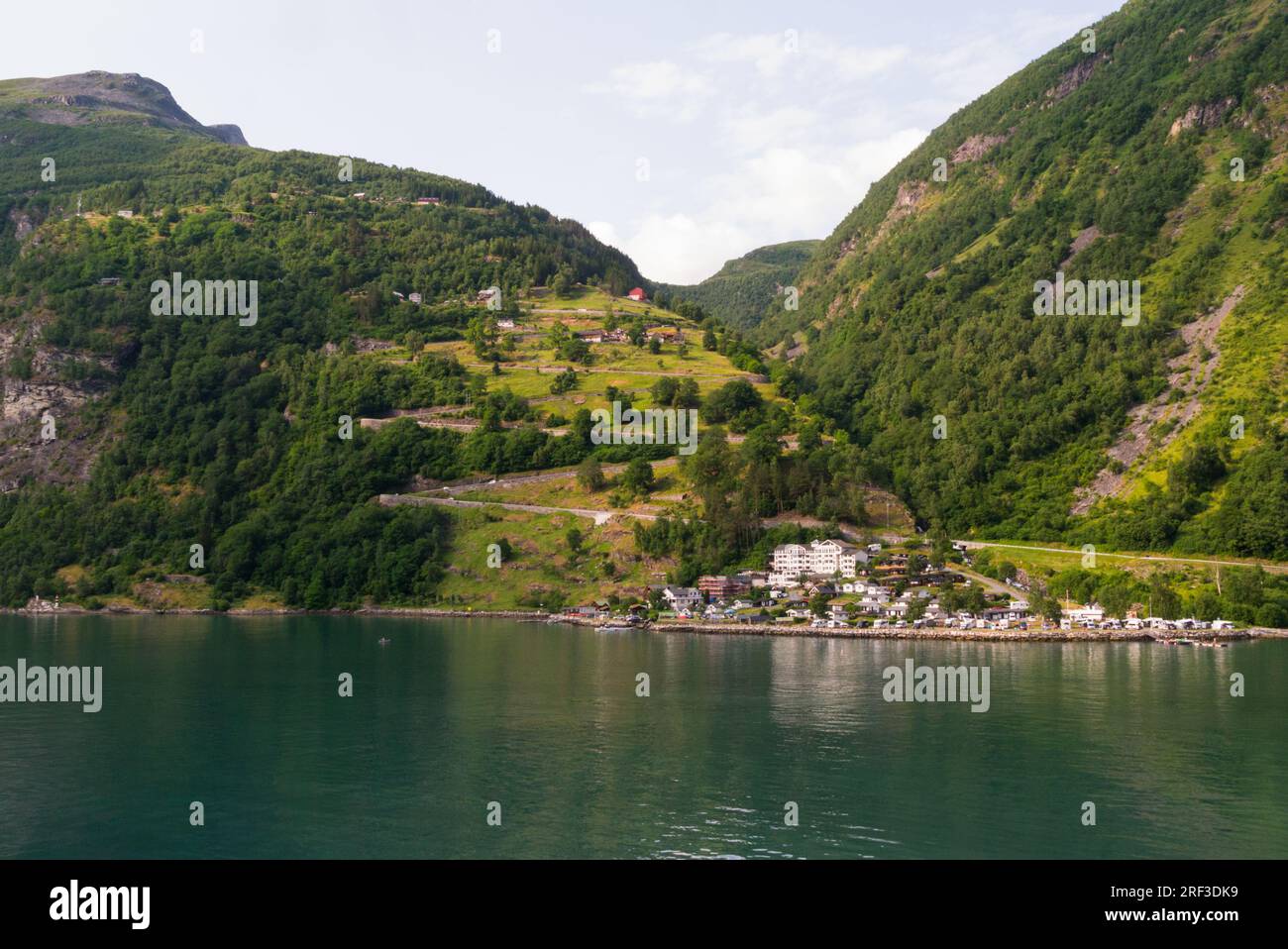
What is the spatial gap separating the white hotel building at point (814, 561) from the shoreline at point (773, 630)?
10.0m

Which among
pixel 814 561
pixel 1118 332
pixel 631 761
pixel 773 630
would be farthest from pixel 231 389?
pixel 631 761

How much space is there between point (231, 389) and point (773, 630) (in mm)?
86912

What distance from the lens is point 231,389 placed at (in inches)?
5600

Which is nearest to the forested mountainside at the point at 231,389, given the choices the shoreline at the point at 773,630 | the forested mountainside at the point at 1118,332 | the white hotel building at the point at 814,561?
the shoreline at the point at 773,630

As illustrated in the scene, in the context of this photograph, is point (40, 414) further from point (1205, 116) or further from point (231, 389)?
point (1205, 116)

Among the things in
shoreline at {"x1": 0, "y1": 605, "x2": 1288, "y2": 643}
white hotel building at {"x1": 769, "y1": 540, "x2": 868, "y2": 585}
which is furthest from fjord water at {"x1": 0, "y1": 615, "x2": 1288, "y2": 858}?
white hotel building at {"x1": 769, "y1": 540, "x2": 868, "y2": 585}

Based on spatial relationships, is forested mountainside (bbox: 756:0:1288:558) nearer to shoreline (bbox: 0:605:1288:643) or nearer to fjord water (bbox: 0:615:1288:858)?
shoreline (bbox: 0:605:1288:643)

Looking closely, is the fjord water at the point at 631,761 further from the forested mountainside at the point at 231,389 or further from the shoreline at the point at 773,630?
the forested mountainside at the point at 231,389

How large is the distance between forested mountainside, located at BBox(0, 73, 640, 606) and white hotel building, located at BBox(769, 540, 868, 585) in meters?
31.5

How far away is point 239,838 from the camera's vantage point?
30953mm

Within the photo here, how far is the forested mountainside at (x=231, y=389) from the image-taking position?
376 ft

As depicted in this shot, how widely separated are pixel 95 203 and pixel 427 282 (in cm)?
6092

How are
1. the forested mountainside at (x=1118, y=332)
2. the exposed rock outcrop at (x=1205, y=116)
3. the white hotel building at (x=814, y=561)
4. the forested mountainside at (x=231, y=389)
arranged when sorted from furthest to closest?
the exposed rock outcrop at (x=1205, y=116) → the forested mountainside at (x=231, y=389) → the forested mountainside at (x=1118, y=332) → the white hotel building at (x=814, y=561)
